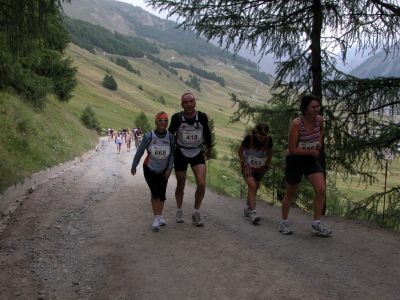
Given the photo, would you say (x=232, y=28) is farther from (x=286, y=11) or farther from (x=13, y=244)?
(x=13, y=244)

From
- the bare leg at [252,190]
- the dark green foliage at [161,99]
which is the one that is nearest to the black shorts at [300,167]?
the bare leg at [252,190]

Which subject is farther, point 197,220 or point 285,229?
point 197,220

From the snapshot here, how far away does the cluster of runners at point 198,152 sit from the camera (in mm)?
5109

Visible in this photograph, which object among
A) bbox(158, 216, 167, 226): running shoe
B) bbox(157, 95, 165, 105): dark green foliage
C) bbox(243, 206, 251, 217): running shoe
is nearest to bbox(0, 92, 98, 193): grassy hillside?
bbox(158, 216, 167, 226): running shoe

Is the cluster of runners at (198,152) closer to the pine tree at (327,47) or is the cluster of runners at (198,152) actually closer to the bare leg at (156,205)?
the bare leg at (156,205)

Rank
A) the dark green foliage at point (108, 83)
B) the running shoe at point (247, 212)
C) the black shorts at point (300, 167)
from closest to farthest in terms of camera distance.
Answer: the black shorts at point (300, 167)
the running shoe at point (247, 212)
the dark green foliage at point (108, 83)

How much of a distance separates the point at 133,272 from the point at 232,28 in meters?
5.51

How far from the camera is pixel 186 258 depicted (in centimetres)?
443

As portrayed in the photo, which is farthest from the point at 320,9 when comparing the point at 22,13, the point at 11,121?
the point at 11,121

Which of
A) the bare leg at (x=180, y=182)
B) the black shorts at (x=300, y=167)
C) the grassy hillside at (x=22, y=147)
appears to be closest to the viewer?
the black shorts at (x=300, y=167)

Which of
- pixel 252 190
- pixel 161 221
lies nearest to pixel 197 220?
pixel 161 221

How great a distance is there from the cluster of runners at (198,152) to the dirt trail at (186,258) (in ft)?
1.57

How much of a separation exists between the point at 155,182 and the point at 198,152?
2.86ft

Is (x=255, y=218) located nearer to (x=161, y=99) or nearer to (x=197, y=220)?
(x=197, y=220)
